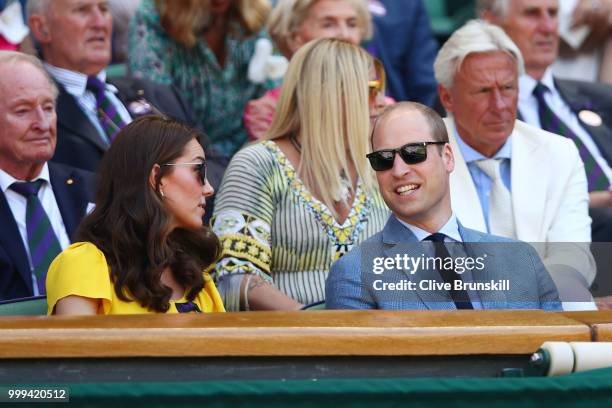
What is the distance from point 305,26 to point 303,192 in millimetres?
→ 1348

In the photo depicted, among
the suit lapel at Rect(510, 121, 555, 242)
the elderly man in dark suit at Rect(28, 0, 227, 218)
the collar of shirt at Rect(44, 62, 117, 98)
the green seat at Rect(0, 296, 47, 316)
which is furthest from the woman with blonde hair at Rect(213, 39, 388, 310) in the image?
the collar of shirt at Rect(44, 62, 117, 98)

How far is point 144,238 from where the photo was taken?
3012 millimetres

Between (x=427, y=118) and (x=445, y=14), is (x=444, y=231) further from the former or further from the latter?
(x=445, y=14)

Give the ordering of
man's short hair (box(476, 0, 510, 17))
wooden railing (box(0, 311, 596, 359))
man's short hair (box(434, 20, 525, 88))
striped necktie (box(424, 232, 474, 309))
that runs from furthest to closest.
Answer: man's short hair (box(476, 0, 510, 17)), man's short hair (box(434, 20, 525, 88)), striped necktie (box(424, 232, 474, 309)), wooden railing (box(0, 311, 596, 359))

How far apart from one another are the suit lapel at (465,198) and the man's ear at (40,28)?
182 centimetres

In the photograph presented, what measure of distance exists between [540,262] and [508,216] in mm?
1355

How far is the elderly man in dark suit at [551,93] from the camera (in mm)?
4996

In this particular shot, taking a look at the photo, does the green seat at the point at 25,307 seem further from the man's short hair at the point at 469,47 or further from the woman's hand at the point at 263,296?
the man's short hair at the point at 469,47

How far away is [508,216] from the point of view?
401 centimetres

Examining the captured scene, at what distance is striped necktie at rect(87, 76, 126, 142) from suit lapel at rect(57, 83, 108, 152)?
3.4 inches

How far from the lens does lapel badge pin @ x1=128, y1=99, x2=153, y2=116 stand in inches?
184

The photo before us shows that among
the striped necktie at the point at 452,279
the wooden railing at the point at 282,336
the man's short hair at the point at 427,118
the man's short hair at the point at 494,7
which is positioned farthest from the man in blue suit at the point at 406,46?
the wooden railing at the point at 282,336

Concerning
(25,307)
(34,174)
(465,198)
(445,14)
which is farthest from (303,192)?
(445,14)

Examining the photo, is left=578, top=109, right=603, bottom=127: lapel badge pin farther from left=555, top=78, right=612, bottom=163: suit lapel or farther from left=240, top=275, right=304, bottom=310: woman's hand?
left=240, top=275, right=304, bottom=310: woman's hand
